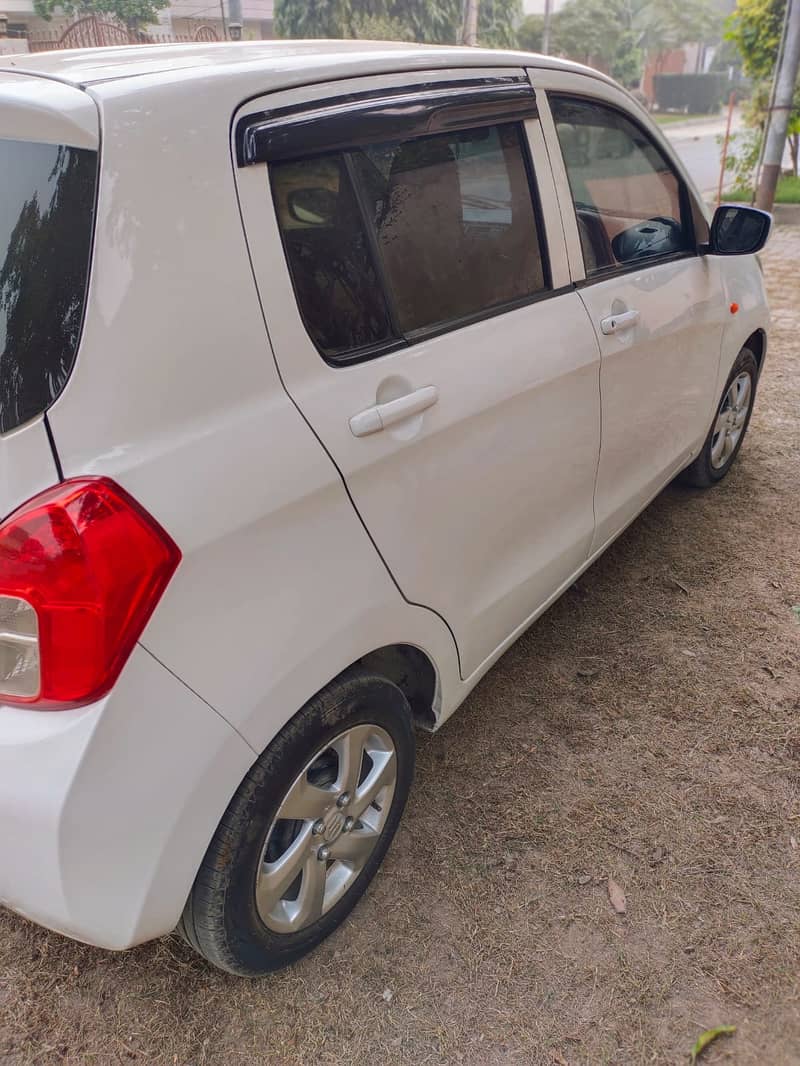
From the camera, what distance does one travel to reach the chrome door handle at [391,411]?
1.54 meters

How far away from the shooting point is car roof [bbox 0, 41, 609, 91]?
4.67ft

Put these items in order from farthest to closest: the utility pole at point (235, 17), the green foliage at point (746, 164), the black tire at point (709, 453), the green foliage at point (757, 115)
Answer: the green foliage at point (746, 164) → the green foliage at point (757, 115) → the utility pole at point (235, 17) → the black tire at point (709, 453)

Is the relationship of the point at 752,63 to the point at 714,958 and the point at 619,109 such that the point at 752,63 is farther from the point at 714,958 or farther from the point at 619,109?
the point at 714,958

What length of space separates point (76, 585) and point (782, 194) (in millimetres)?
13144

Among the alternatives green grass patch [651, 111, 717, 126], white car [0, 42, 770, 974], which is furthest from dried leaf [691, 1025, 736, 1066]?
green grass patch [651, 111, 717, 126]

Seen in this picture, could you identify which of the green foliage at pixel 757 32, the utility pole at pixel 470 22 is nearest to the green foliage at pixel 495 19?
the utility pole at pixel 470 22

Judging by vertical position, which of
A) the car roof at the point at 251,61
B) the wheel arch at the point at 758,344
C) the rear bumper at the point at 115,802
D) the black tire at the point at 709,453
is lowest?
the black tire at the point at 709,453

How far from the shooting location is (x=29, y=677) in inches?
49.3

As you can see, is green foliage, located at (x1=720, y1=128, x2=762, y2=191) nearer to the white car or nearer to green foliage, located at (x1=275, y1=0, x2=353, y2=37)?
green foliage, located at (x1=275, y1=0, x2=353, y2=37)

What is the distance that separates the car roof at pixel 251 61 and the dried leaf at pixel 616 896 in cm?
188

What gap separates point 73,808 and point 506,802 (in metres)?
1.30

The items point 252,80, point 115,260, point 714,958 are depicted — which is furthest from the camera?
point 714,958

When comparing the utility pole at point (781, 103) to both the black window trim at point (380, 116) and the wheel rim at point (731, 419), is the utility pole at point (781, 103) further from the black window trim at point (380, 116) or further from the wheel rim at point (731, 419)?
the black window trim at point (380, 116)

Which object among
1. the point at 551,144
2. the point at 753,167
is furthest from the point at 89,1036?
the point at 753,167
